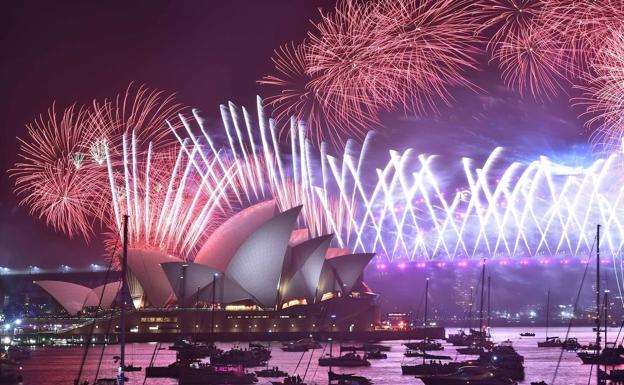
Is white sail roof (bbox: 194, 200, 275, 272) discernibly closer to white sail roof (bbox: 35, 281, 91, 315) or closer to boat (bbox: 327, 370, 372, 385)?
white sail roof (bbox: 35, 281, 91, 315)

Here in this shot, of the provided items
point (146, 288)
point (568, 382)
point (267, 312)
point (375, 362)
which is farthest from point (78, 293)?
point (568, 382)

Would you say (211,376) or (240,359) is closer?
(211,376)

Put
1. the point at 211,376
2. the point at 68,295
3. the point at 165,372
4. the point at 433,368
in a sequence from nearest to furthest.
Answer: the point at 211,376, the point at 165,372, the point at 433,368, the point at 68,295

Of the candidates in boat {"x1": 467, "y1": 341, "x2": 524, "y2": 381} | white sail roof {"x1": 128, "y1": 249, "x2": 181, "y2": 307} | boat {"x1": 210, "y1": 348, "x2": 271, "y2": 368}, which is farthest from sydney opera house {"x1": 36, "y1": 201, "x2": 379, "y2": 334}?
boat {"x1": 467, "y1": 341, "x2": 524, "y2": 381}

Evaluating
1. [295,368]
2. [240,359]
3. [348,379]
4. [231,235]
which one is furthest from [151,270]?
[348,379]

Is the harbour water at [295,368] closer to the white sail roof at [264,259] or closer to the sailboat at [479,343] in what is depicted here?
the sailboat at [479,343]

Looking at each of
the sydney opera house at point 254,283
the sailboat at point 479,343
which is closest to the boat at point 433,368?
the sailboat at point 479,343

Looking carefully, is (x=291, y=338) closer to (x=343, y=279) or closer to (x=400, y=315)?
(x=343, y=279)

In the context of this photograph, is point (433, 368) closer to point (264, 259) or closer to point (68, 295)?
point (264, 259)
